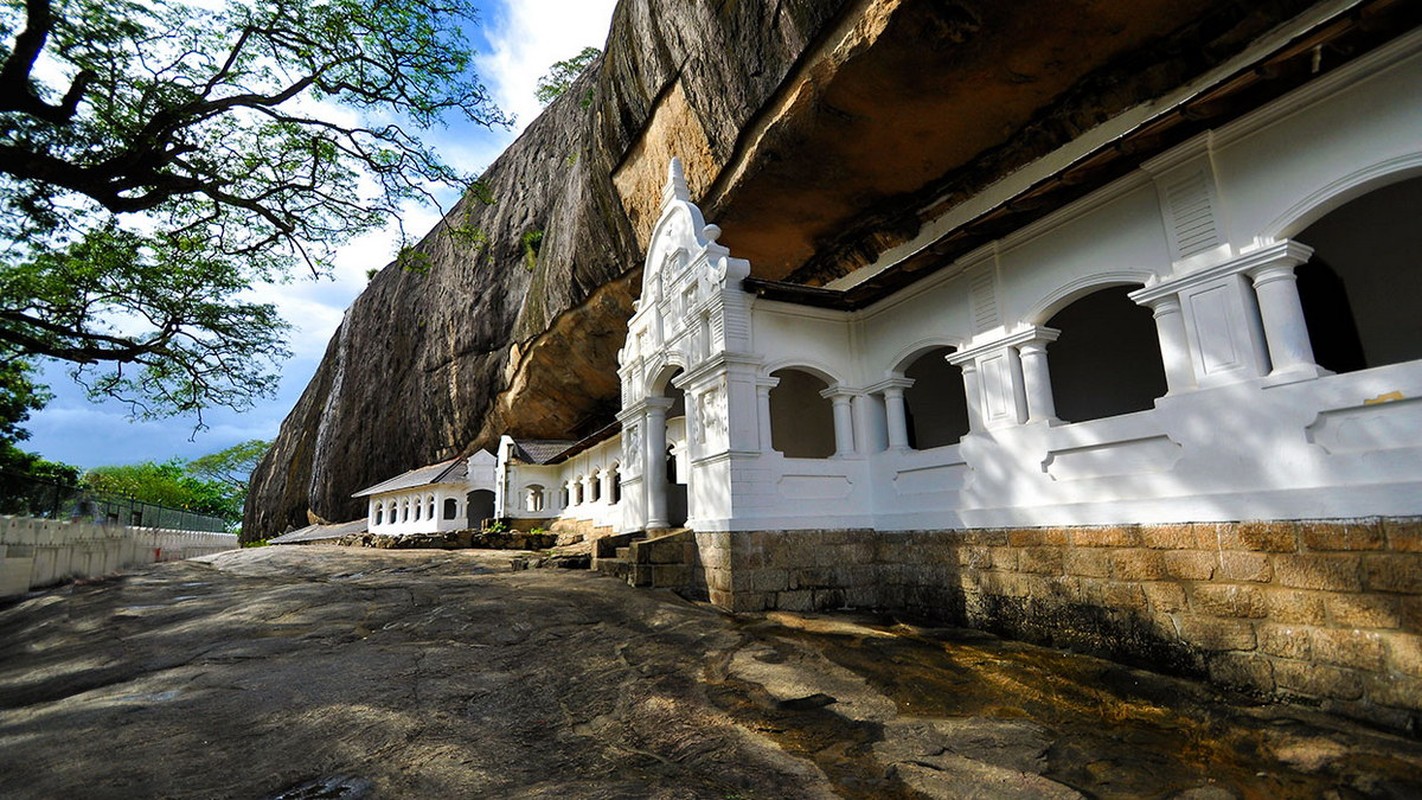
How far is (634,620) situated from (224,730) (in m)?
4.09

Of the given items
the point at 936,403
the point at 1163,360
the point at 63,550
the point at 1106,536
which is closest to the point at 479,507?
the point at 63,550

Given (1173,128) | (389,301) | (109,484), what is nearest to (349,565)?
(1173,128)

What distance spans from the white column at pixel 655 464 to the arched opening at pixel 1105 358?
6.57m

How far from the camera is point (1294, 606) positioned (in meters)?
4.56

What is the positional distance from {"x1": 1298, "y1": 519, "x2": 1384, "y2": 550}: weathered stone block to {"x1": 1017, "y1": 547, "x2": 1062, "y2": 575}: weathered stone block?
6.61ft

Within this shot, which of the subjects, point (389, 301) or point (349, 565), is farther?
point (389, 301)

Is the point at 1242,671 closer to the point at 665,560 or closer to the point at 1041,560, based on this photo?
the point at 1041,560

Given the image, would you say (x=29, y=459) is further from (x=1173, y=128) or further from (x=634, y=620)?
(x=1173, y=128)

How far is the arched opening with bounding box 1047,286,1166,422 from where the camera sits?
29.2ft

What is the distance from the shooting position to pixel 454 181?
12.1 metres

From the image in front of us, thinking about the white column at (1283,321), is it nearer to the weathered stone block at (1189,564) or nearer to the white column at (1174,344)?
the white column at (1174,344)

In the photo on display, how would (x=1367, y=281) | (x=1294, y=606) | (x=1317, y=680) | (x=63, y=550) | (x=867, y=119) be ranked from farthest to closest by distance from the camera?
1. (x=63, y=550)
2. (x=867, y=119)
3. (x=1367, y=281)
4. (x=1294, y=606)
5. (x=1317, y=680)

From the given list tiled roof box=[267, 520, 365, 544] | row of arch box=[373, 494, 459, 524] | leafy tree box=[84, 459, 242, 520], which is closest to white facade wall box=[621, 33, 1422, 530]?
row of arch box=[373, 494, 459, 524]

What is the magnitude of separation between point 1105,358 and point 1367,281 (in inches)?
116
